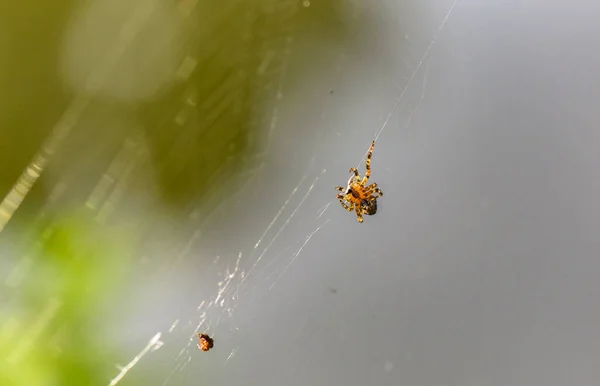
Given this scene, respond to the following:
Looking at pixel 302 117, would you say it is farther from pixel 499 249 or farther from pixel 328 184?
pixel 499 249

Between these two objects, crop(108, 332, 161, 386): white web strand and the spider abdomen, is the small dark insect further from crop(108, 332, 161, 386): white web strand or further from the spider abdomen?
the spider abdomen

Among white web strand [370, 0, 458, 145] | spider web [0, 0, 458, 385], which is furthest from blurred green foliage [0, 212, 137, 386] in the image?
white web strand [370, 0, 458, 145]

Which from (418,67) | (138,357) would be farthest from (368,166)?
(138,357)

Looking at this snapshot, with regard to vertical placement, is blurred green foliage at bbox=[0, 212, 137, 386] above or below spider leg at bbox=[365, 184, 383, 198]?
below

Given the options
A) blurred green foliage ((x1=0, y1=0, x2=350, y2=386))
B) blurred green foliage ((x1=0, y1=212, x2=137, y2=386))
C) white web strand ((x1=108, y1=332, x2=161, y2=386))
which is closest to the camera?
blurred green foliage ((x1=0, y1=212, x2=137, y2=386))

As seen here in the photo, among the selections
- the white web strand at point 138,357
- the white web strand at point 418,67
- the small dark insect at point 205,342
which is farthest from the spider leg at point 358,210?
the white web strand at point 138,357

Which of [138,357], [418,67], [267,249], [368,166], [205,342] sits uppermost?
[418,67]

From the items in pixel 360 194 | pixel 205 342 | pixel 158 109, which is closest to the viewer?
pixel 205 342

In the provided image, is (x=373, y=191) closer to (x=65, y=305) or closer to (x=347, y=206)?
(x=347, y=206)
